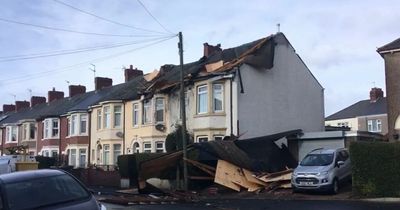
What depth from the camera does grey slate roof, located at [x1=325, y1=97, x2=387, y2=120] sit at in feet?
229

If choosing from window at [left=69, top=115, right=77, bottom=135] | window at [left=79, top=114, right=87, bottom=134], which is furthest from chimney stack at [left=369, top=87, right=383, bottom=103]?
window at [left=69, top=115, right=77, bottom=135]

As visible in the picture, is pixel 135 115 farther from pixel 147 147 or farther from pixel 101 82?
pixel 101 82

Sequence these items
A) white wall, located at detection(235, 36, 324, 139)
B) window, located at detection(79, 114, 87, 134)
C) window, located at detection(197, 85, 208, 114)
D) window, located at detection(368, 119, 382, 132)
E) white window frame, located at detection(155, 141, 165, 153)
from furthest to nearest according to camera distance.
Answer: window, located at detection(368, 119, 382, 132) < window, located at detection(79, 114, 87, 134) < white window frame, located at detection(155, 141, 165, 153) < window, located at detection(197, 85, 208, 114) < white wall, located at detection(235, 36, 324, 139)

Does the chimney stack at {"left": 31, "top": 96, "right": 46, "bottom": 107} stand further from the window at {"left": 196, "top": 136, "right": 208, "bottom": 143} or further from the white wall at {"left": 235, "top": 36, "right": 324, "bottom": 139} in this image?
the white wall at {"left": 235, "top": 36, "right": 324, "bottom": 139}

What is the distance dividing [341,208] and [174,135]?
58.4 feet

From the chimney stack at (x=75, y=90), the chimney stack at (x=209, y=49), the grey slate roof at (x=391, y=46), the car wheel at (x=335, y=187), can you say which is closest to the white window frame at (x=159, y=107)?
the chimney stack at (x=209, y=49)

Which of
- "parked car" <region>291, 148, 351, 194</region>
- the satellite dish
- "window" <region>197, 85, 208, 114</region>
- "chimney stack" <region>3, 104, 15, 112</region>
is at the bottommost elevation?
"parked car" <region>291, 148, 351, 194</region>

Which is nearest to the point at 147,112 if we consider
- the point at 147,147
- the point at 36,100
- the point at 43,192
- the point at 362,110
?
the point at 147,147

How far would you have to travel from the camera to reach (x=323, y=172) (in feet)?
74.9

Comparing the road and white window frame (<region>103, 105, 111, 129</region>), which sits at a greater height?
white window frame (<region>103, 105, 111, 129</region>)

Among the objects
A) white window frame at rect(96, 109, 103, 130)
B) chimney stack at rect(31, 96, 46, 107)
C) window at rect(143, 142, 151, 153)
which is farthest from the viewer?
chimney stack at rect(31, 96, 46, 107)

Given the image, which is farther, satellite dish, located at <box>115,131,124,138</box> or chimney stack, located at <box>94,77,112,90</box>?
chimney stack, located at <box>94,77,112,90</box>

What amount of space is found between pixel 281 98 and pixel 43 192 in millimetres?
27935

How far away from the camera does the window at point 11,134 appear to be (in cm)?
6548
